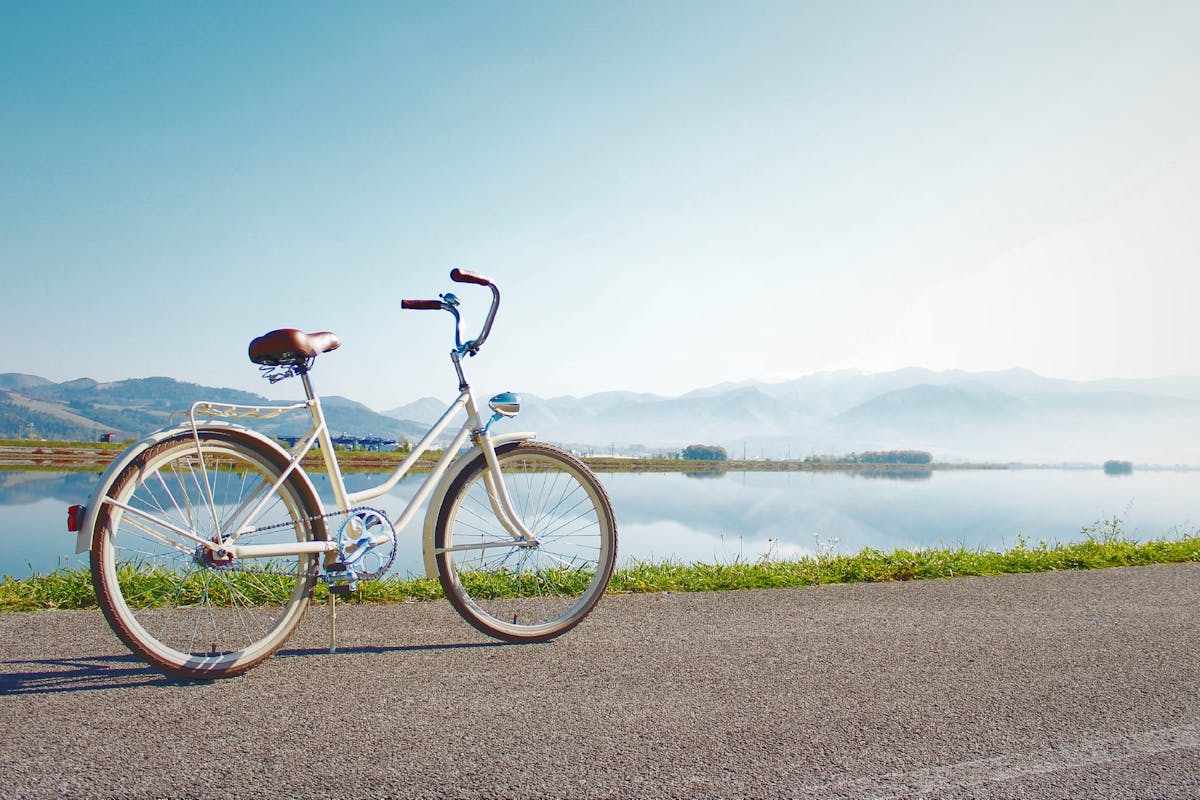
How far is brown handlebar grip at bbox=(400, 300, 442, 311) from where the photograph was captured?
3.92 m

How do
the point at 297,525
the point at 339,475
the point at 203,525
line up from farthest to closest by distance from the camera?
1. the point at 339,475
2. the point at 297,525
3. the point at 203,525

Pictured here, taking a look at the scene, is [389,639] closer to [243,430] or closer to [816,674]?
[243,430]

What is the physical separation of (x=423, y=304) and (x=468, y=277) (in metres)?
0.29

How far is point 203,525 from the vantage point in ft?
10.5

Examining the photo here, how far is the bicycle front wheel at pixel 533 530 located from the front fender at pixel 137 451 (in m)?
0.84

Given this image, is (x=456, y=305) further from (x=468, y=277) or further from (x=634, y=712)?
(x=634, y=712)

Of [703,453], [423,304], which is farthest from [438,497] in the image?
[703,453]

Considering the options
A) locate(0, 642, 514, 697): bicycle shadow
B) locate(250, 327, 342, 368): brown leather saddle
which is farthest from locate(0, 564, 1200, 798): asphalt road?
locate(250, 327, 342, 368): brown leather saddle

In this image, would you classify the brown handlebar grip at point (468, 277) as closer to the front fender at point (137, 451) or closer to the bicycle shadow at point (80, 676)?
the front fender at point (137, 451)

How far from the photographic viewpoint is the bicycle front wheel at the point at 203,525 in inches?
119

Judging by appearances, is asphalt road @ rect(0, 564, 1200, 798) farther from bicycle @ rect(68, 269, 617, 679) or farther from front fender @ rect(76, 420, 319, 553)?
front fender @ rect(76, 420, 319, 553)

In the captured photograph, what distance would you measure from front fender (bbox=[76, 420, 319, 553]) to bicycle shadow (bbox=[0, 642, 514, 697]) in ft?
1.89

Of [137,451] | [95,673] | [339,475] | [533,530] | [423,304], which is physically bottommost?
[95,673]

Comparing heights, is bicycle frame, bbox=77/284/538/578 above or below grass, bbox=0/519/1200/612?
above
